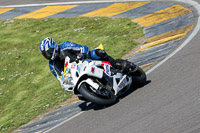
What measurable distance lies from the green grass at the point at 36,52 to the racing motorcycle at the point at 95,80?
7.32 feet

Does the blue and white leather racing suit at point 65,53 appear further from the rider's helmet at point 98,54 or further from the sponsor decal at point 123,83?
the sponsor decal at point 123,83

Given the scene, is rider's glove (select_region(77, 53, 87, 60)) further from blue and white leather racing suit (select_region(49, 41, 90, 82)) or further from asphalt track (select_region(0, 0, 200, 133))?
asphalt track (select_region(0, 0, 200, 133))

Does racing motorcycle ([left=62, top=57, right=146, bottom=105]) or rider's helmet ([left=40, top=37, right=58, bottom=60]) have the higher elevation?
rider's helmet ([left=40, top=37, right=58, bottom=60])

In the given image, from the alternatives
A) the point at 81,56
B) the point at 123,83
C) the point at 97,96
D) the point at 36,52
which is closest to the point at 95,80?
the point at 97,96

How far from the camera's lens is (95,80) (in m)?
7.85

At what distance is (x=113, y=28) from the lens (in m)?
14.4

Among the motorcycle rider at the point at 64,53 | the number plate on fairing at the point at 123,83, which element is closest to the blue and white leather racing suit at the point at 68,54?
the motorcycle rider at the point at 64,53

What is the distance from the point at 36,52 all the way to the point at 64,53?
6.62m

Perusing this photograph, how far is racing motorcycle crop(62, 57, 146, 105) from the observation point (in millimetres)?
7539

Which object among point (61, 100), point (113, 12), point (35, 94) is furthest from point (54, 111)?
point (113, 12)

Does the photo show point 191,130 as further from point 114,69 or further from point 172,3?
point 172,3

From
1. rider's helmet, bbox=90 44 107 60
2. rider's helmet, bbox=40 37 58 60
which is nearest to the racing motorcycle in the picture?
rider's helmet, bbox=90 44 107 60

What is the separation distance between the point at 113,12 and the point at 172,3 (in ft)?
8.78

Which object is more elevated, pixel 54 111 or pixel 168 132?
pixel 168 132
